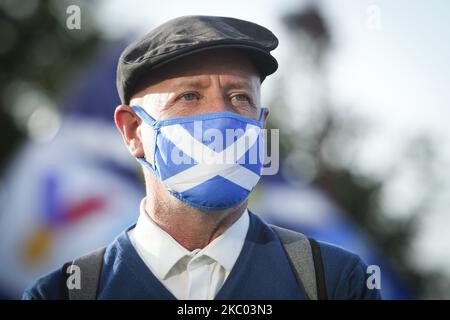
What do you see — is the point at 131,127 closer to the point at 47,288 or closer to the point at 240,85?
the point at 240,85

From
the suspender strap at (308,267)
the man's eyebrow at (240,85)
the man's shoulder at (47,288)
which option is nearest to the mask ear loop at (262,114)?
the man's eyebrow at (240,85)

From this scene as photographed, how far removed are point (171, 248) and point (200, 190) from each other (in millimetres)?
285

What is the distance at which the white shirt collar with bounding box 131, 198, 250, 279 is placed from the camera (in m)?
2.47

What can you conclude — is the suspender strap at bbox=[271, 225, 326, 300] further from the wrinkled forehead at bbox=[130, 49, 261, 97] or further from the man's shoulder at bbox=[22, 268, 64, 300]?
the man's shoulder at bbox=[22, 268, 64, 300]

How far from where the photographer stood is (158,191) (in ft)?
8.29

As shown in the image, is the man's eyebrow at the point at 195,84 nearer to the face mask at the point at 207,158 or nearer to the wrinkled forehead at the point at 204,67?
the wrinkled forehead at the point at 204,67

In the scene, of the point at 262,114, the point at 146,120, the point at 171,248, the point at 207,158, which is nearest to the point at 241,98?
the point at 262,114

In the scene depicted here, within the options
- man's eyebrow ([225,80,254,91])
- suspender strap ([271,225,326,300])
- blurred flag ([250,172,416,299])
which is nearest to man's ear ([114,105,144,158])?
man's eyebrow ([225,80,254,91])

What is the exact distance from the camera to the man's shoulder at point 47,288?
2.52 m

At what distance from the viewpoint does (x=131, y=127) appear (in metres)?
2.59

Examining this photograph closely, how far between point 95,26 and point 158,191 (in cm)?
107

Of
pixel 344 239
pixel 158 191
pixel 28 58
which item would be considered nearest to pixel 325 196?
pixel 344 239

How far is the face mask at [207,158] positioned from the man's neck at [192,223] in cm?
8

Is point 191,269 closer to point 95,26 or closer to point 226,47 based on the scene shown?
point 226,47
